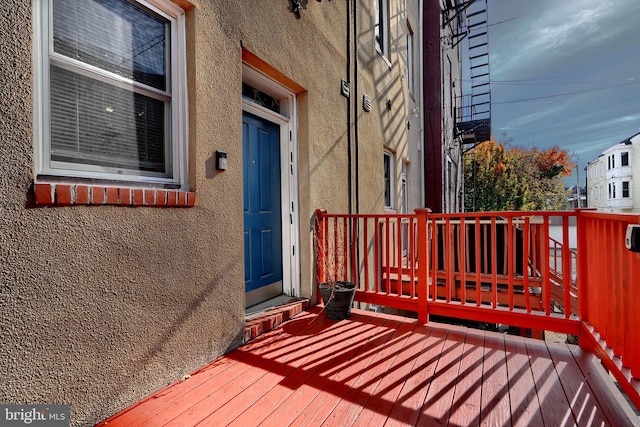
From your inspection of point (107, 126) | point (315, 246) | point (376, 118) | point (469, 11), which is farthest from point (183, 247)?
Answer: point (469, 11)

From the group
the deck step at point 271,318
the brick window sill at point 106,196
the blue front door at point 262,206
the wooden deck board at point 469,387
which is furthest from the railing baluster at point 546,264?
the brick window sill at point 106,196

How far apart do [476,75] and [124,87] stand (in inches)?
486

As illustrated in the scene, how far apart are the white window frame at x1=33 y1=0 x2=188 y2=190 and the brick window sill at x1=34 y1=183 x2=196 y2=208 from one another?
0.42 ft

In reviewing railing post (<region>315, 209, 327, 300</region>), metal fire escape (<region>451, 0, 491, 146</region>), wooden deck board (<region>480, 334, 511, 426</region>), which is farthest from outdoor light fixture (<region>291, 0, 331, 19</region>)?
metal fire escape (<region>451, 0, 491, 146</region>)

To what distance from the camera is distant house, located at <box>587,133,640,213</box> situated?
1037 inches

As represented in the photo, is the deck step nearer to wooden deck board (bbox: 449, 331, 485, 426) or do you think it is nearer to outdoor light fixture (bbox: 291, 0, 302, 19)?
wooden deck board (bbox: 449, 331, 485, 426)

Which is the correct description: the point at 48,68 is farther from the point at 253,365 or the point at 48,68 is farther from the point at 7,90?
the point at 253,365

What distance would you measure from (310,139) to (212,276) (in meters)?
1.78

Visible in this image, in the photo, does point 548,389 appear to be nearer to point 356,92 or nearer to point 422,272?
point 422,272

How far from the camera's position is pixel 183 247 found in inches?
73.5

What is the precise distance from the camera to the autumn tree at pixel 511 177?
56.7 feet

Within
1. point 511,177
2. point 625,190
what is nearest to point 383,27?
point 511,177

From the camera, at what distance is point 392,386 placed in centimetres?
177

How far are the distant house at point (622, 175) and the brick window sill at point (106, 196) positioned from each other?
33688 mm
